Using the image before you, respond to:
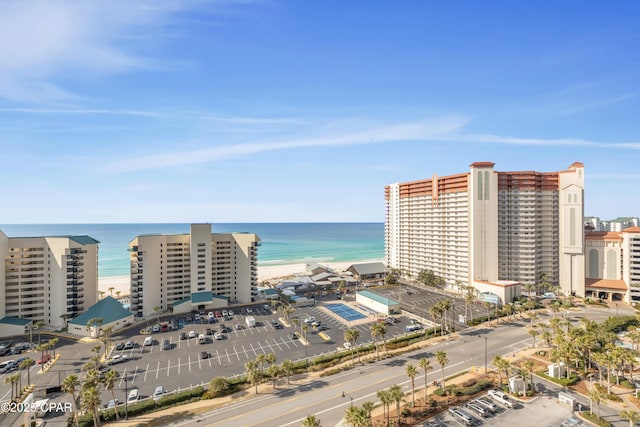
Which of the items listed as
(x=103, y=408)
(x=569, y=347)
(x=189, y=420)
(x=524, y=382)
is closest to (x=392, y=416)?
(x=524, y=382)

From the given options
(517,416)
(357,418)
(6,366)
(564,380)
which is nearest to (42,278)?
(6,366)

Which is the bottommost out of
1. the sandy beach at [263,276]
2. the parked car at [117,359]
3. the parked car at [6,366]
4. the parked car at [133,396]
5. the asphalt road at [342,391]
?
the sandy beach at [263,276]

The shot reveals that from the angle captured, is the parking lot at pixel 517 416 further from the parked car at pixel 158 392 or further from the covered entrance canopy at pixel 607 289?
the covered entrance canopy at pixel 607 289

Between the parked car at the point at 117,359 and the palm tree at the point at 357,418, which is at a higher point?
the palm tree at the point at 357,418

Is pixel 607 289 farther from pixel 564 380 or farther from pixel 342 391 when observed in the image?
pixel 342 391

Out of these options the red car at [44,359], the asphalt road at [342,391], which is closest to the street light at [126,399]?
the asphalt road at [342,391]

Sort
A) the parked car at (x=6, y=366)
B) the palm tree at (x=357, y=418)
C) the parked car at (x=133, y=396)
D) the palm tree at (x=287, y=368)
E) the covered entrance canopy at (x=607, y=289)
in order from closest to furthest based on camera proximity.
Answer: the palm tree at (x=357, y=418)
the parked car at (x=133, y=396)
the palm tree at (x=287, y=368)
the parked car at (x=6, y=366)
the covered entrance canopy at (x=607, y=289)
